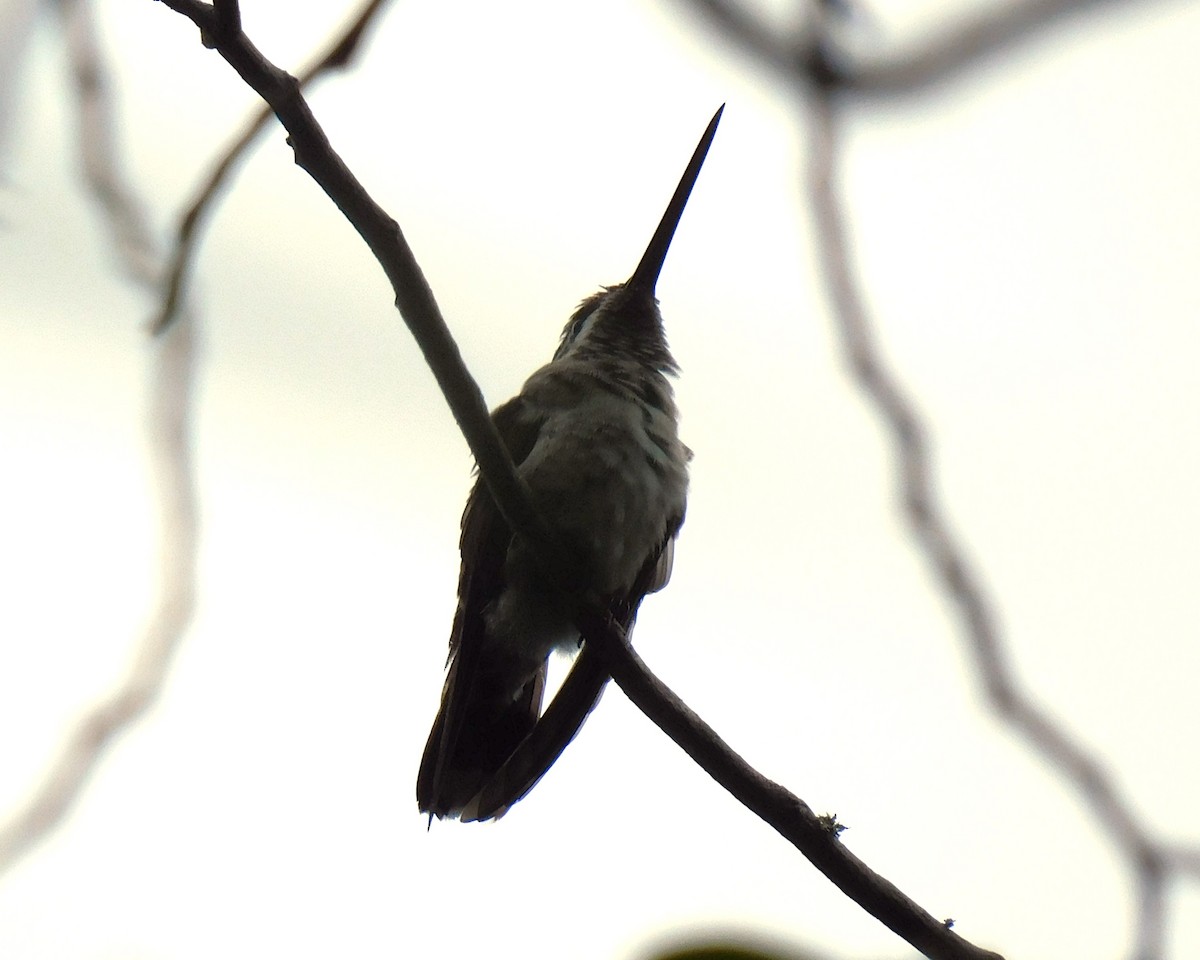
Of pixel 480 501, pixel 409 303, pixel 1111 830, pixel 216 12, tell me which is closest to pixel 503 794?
pixel 480 501

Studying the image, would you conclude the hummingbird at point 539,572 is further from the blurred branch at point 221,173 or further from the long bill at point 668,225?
the blurred branch at point 221,173

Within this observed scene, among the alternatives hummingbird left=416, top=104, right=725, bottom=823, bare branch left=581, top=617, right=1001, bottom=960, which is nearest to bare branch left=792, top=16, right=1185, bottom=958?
bare branch left=581, top=617, right=1001, bottom=960

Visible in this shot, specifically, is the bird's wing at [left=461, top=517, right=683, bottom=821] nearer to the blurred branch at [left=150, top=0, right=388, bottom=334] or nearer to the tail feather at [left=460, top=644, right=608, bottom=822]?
the tail feather at [left=460, top=644, right=608, bottom=822]

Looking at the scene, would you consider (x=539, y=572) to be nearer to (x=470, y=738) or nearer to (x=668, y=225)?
(x=470, y=738)

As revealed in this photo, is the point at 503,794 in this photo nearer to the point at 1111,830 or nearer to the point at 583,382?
the point at 583,382

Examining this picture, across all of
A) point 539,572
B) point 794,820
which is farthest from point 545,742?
point 794,820

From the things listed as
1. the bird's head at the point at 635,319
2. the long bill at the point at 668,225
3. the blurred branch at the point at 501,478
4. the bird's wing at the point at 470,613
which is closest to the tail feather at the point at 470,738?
the bird's wing at the point at 470,613

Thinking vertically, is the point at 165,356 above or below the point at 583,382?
below
